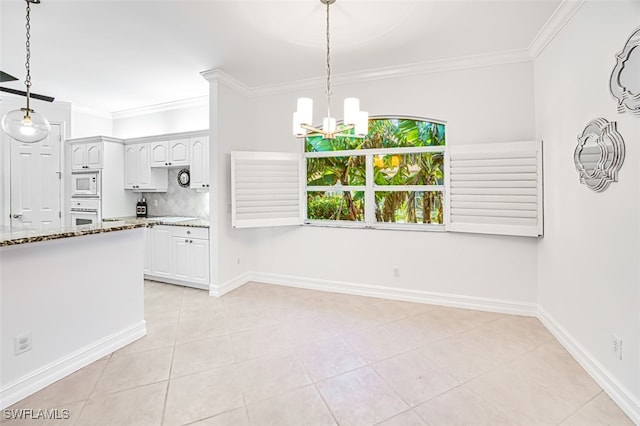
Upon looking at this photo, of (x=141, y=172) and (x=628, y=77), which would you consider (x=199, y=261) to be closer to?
(x=141, y=172)

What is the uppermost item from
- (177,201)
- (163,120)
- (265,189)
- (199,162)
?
(163,120)

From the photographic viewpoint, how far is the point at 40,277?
2035 mm

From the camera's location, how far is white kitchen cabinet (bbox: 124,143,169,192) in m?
4.70

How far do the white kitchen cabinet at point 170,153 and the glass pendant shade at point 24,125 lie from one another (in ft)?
7.13

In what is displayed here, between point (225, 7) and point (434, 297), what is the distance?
3.63 metres

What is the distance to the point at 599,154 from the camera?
6.75 feet

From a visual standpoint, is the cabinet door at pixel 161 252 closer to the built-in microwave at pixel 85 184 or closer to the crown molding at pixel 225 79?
the built-in microwave at pixel 85 184

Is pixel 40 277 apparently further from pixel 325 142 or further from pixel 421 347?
pixel 325 142

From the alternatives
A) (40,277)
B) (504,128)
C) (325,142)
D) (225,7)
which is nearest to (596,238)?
(504,128)

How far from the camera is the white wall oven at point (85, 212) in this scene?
15.3ft

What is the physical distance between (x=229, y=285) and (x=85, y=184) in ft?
9.94

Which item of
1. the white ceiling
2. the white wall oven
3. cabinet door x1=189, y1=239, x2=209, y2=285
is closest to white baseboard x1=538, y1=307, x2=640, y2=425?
the white ceiling

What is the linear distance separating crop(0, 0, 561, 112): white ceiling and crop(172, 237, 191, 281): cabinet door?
2180 mm

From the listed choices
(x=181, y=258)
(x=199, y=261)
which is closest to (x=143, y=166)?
(x=181, y=258)
